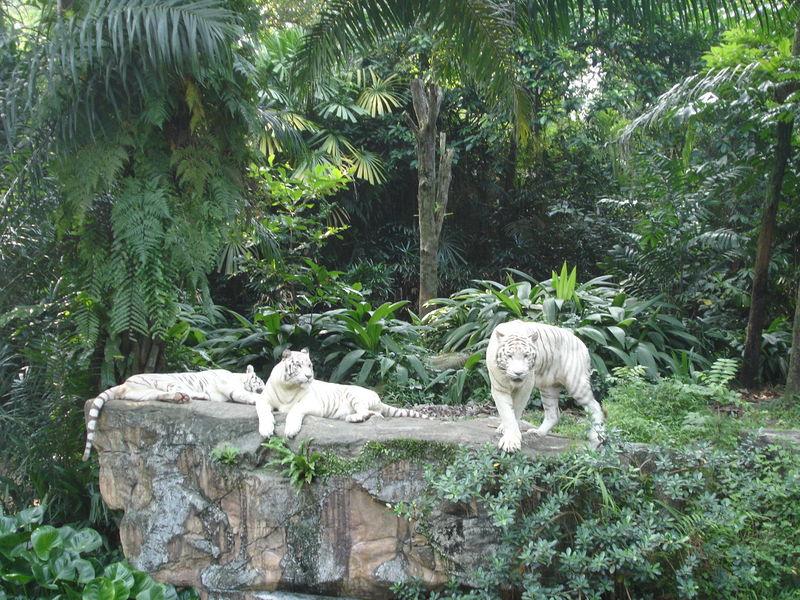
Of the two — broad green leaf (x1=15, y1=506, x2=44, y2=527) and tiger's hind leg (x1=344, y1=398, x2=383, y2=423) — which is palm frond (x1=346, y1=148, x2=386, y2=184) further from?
broad green leaf (x1=15, y1=506, x2=44, y2=527)

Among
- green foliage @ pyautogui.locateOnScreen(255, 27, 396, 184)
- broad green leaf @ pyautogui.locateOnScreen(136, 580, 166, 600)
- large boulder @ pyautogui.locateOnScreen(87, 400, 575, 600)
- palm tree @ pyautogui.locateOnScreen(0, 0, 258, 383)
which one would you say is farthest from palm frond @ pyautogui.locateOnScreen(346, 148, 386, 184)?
broad green leaf @ pyautogui.locateOnScreen(136, 580, 166, 600)

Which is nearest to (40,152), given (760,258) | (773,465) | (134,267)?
(134,267)

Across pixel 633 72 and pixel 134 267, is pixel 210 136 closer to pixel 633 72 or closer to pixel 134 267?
pixel 134 267

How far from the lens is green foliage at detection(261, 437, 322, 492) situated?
442 centimetres

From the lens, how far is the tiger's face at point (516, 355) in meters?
4.15

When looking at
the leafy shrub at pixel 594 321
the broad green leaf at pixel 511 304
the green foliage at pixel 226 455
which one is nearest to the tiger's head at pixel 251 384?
the green foliage at pixel 226 455

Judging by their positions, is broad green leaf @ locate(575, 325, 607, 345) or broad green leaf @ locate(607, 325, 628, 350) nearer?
broad green leaf @ locate(575, 325, 607, 345)

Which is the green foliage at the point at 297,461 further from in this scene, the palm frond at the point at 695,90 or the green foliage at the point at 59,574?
the palm frond at the point at 695,90

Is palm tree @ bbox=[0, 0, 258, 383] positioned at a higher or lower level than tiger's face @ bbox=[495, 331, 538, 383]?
higher

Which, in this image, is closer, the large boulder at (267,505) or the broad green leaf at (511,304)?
the large boulder at (267,505)

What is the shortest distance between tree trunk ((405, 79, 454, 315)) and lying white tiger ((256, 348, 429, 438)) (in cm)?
471

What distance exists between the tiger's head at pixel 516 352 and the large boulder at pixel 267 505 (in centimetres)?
51

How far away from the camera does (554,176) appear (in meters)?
13.4

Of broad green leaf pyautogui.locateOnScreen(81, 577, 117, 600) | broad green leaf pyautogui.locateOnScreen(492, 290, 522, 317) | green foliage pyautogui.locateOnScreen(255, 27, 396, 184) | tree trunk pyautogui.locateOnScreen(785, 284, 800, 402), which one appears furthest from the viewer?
green foliage pyautogui.locateOnScreen(255, 27, 396, 184)
